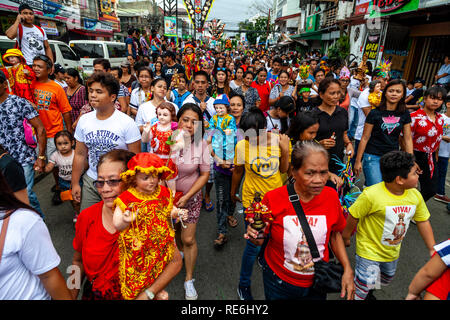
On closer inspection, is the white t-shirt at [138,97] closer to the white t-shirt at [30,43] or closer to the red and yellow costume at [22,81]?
the red and yellow costume at [22,81]

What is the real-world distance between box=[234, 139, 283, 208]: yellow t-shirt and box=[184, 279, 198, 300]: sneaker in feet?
3.19

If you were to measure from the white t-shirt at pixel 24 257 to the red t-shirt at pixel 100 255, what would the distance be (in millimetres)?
318

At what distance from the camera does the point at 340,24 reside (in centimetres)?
1820

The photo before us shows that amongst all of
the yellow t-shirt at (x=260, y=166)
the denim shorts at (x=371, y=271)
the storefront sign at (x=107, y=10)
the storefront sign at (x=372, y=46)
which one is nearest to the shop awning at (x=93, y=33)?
the storefront sign at (x=107, y=10)

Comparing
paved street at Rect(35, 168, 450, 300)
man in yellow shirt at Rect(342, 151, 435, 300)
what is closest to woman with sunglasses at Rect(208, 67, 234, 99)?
paved street at Rect(35, 168, 450, 300)

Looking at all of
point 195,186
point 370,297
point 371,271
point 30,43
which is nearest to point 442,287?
point 371,271

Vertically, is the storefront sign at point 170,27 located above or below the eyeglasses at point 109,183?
above

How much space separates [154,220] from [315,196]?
1.05 meters

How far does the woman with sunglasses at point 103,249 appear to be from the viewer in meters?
1.61

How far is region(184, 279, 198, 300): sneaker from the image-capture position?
2.58 meters

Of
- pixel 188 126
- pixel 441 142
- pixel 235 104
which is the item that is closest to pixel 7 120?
pixel 188 126

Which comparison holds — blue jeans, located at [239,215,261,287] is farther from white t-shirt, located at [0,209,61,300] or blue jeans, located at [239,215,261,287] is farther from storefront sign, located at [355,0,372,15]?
storefront sign, located at [355,0,372,15]

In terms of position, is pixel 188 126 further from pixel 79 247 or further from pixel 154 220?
pixel 79 247

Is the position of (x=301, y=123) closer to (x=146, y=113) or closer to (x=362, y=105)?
(x=146, y=113)
